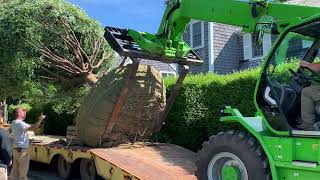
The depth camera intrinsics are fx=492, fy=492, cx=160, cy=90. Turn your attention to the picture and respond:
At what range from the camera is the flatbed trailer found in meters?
8.59

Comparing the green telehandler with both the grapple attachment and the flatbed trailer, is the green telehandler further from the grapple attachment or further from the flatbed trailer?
the grapple attachment

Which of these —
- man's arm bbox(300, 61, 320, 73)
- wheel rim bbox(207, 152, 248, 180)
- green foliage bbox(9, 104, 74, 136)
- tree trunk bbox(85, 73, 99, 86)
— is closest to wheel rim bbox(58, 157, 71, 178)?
tree trunk bbox(85, 73, 99, 86)

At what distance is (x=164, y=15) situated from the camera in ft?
31.2

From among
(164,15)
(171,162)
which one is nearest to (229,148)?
(171,162)

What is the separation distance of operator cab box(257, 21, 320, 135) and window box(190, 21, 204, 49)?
617 inches

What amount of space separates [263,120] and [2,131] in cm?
442

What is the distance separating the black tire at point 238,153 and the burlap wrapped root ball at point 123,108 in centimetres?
434

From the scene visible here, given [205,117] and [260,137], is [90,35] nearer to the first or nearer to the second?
[205,117]

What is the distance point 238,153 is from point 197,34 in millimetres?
16835

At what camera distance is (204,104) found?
11.9m

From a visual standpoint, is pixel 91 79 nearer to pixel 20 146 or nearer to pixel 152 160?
pixel 20 146

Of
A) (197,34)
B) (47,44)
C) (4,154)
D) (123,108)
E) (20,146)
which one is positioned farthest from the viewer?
(197,34)

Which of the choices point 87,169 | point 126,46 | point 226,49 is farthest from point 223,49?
point 126,46

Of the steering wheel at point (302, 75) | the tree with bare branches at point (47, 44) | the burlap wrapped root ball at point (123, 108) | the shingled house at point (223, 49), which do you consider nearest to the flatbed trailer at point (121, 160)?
the burlap wrapped root ball at point (123, 108)
